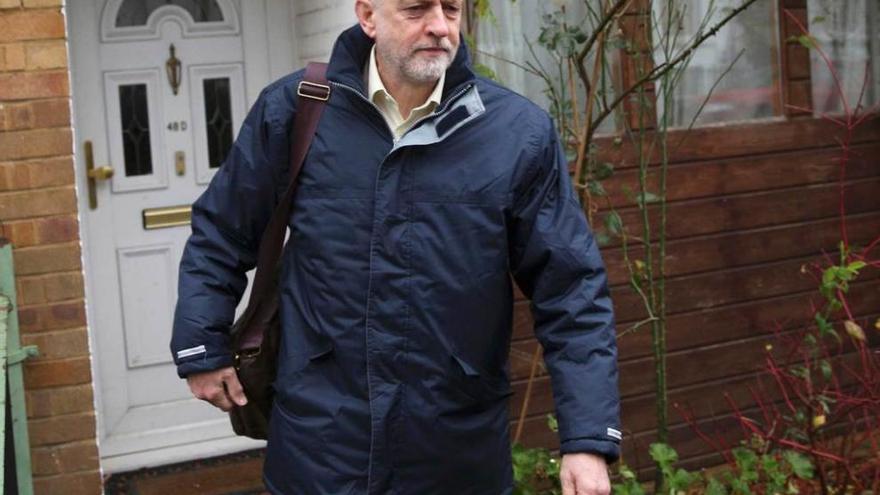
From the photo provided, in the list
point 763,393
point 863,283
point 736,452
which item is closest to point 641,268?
point 736,452

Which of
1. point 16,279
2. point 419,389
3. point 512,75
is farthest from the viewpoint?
point 512,75

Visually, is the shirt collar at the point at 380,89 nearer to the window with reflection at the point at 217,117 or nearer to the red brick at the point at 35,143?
the red brick at the point at 35,143

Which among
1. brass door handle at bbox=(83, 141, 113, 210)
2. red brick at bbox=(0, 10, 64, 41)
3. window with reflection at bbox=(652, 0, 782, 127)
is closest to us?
red brick at bbox=(0, 10, 64, 41)

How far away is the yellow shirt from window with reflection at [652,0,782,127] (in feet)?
9.62

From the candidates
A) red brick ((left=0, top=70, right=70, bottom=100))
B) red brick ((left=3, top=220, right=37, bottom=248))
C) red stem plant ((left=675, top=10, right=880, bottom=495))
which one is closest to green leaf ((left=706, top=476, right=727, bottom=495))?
red stem plant ((left=675, top=10, right=880, bottom=495))

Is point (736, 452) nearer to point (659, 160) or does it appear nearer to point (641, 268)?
point (641, 268)

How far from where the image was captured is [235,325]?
→ 3408 mm

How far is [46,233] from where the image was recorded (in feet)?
15.1

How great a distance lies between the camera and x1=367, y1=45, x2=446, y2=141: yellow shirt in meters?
3.25

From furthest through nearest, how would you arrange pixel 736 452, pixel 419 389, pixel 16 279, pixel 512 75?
pixel 512 75 < pixel 736 452 < pixel 16 279 < pixel 419 389

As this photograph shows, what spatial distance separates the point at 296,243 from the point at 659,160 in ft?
9.81

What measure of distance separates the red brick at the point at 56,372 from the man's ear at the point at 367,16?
6.52 feet

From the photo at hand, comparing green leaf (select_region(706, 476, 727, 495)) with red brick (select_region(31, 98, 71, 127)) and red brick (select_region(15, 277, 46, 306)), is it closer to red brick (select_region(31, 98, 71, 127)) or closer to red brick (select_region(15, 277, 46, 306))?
red brick (select_region(15, 277, 46, 306))

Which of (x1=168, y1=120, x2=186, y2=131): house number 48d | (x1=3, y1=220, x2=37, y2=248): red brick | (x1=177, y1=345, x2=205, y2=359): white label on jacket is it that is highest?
(x1=168, y1=120, x2=186, y2=131): house number 48d
